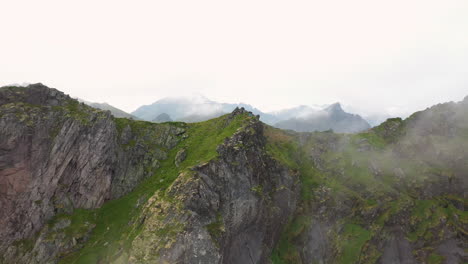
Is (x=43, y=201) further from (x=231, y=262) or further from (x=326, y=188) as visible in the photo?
(x=326, y=188)

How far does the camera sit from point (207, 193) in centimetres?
6028

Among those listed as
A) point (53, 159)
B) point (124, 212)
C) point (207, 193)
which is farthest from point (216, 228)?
point (53, 159)

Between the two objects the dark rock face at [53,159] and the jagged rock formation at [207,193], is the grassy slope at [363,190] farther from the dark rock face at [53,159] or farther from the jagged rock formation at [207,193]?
the dark rock face at [53,159]

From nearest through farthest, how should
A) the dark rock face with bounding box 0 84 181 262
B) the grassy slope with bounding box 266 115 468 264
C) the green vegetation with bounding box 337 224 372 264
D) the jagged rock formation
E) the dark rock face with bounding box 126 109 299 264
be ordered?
the dark rock face with bounding box 126 109 299 264, the jagged rock formation, the dark rock face with bounding box 0 84 181 262, the green vegetation with bounding box 337 224 372 264, the grassy slope with bounding box 266 115 468 264

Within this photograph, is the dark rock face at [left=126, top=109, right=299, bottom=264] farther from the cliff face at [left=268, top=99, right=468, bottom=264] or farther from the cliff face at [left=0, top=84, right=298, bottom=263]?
the cliff face at [left=268, top=99, right=468, bottom=264]

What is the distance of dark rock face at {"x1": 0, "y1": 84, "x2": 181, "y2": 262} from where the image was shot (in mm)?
59062

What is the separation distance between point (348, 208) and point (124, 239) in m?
81.9

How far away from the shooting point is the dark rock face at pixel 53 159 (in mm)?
59062

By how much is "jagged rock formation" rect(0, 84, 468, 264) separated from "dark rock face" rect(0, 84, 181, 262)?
284 mm

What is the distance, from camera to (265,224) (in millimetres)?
75750

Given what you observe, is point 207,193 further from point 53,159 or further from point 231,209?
point 53,159

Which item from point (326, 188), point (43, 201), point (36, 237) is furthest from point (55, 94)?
point (326, 188)

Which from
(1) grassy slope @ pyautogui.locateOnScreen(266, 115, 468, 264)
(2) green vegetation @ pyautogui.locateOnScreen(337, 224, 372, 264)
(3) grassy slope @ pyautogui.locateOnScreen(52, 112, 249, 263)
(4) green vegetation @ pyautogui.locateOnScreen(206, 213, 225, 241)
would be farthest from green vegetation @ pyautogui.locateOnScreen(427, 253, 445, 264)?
(3) grassy slope @ pyautogui.locateOnScreen(52, 112, 249, 263)

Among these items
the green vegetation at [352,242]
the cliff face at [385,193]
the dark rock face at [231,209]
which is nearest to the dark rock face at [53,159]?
the dark rock face at [231,209]
